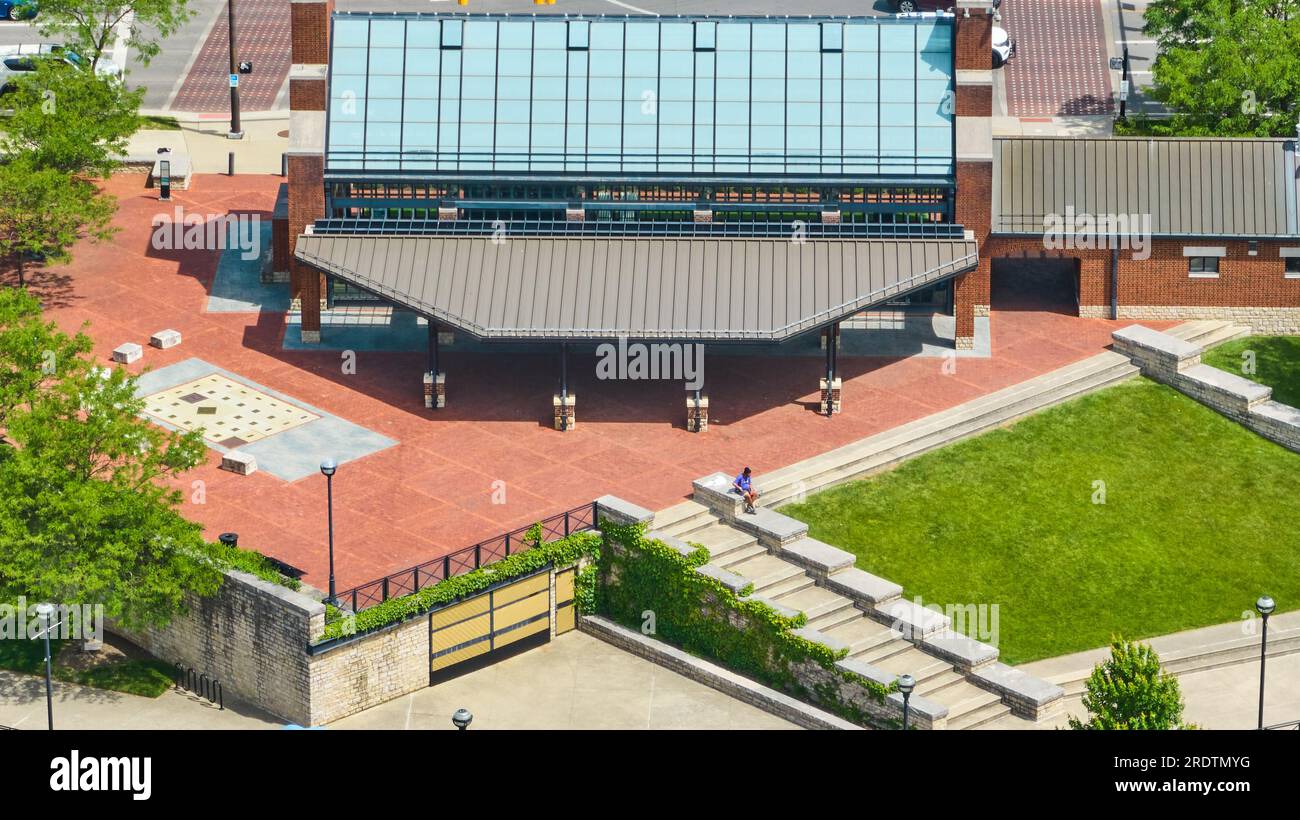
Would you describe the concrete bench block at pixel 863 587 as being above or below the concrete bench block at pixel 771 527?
below

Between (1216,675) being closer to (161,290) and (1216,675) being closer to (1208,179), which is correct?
(1208,179)

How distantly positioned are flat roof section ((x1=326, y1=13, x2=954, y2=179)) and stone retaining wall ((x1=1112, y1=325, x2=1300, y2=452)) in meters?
8.26

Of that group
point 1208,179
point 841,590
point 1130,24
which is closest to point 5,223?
point 841,590

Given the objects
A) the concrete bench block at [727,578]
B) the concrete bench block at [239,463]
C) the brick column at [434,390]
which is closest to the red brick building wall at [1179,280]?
the brick column at [434,390]

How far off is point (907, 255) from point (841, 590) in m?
13.8

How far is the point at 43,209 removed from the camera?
86.6 m

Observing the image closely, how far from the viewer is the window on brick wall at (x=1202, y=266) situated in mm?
88062

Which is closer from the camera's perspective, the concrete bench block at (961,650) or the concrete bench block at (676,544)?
the concrete bench block at (961,650)

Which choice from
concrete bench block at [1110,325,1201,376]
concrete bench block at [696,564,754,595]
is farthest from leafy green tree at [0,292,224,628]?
concrete bench block at [1110,325,1201,376]

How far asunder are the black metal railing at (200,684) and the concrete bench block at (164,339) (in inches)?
588

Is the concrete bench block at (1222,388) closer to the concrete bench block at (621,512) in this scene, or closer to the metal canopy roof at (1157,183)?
the metal canopy roof at (1157,183)

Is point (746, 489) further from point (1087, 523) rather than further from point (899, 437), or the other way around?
point (1087, 523)

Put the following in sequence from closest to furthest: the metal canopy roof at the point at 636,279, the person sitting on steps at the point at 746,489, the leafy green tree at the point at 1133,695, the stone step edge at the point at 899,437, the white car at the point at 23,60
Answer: the leafy green tree at the point at 1133,695, the person sitting on steps at the point at 746,489, the stone step edge at the point at 899,437, the metal canopy roof at the point at 636,279, the white car at the point at 23,60

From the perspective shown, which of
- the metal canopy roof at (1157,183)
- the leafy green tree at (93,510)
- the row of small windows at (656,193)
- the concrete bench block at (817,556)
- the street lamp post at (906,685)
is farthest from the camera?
the metal canopy roof at (1157,183)
